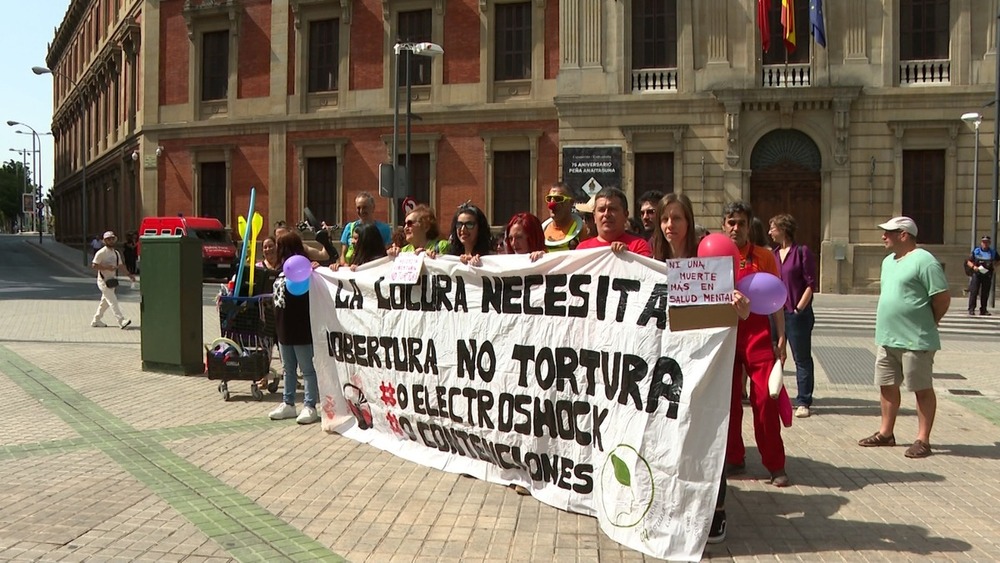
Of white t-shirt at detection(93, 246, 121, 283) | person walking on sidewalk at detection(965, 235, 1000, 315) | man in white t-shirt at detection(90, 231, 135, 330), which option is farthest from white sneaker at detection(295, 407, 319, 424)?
person walking on sidewalk at detection(965, 235, 1000, 315)

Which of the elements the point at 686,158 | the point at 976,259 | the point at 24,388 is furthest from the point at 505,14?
the point at 24,388

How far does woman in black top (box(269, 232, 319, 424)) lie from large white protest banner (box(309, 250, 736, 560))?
50 centimetres

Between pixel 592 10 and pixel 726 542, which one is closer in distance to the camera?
pixel 726 542

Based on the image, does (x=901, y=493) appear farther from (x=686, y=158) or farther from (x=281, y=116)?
(x=281, y=116)

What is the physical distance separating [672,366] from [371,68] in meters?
28.5

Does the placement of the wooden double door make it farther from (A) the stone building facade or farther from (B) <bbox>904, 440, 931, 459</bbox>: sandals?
(B) <bbox>904, 440, 931, 459</bbox>: sandals

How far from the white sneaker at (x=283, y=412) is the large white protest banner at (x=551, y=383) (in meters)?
0.91

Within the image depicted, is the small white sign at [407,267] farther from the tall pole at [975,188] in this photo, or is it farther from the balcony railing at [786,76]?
the balcony railing at [786,76]

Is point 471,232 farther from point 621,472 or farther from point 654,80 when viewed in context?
point 654,80

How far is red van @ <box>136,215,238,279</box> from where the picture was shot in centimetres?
3058

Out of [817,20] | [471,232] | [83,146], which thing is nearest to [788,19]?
[817,20]

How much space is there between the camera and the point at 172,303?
34.6 ft

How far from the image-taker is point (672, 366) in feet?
15.3

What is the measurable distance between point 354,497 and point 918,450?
14.0 ft
